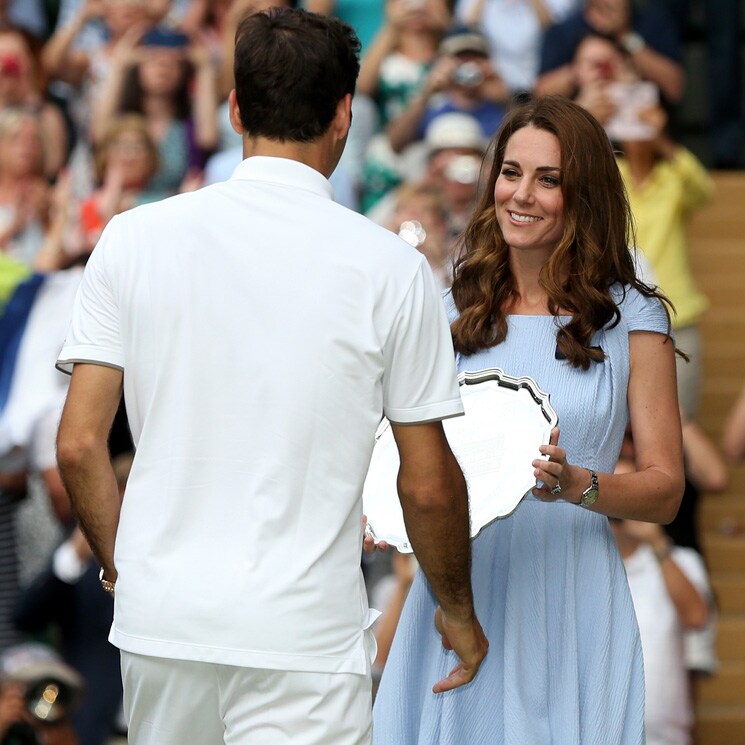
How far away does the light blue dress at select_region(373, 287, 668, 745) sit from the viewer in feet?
10.2

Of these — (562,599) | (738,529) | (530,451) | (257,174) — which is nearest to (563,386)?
(530,451)

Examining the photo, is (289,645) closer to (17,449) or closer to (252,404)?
(252,404)

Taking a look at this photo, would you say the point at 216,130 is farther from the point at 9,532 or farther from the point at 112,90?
the point at 9,532

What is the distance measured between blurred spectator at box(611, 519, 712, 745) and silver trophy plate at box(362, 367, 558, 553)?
228cm

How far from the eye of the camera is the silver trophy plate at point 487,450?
291cm

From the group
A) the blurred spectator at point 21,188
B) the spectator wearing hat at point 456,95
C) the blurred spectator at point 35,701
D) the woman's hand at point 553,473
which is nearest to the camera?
the woman's hand at point 553,473

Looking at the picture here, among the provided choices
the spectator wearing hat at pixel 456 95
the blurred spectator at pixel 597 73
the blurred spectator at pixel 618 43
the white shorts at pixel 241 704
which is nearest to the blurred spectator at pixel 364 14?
the spectator wearing hat at pixel 456 95

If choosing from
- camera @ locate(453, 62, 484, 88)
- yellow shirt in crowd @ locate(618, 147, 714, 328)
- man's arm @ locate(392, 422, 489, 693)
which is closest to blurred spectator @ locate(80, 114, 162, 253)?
Answer: camera @ locate(453, 62, 484, 88)

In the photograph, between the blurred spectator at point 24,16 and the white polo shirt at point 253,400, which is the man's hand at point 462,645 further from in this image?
the blurred spectator at point 24,16

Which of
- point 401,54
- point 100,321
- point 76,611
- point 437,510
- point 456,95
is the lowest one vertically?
point 76,611

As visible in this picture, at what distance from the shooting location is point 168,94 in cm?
742

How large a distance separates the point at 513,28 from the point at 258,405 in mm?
5695

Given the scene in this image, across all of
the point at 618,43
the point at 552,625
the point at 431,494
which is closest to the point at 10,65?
the point at 618,43

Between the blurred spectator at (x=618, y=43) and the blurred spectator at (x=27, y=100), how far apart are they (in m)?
2.43
